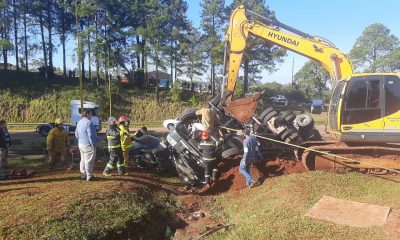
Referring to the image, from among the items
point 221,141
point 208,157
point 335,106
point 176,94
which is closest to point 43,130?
point 176,94

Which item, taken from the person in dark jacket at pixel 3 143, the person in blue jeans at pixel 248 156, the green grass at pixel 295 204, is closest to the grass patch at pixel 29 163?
the person in dark jacket at pixel 3 143

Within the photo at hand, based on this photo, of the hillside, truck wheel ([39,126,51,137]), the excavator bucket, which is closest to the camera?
the excavator bucket

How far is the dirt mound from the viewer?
425 inches

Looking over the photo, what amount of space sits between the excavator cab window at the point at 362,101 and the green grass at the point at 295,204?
5.40 feet

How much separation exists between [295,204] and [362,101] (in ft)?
14.1

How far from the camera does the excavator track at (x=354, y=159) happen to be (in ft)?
35.0

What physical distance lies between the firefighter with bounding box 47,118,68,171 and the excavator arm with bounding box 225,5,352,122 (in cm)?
544

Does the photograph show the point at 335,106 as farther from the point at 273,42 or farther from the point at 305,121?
the point at 273,42

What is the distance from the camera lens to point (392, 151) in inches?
425

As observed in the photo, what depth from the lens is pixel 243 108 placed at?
1275cm

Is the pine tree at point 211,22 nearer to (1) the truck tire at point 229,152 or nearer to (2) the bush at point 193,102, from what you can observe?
(2) the bush at point 193,102

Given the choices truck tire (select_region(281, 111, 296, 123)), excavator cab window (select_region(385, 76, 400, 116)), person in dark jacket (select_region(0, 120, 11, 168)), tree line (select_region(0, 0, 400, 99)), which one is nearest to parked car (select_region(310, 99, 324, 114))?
tree line (select_region(0, 0, 400, 99))

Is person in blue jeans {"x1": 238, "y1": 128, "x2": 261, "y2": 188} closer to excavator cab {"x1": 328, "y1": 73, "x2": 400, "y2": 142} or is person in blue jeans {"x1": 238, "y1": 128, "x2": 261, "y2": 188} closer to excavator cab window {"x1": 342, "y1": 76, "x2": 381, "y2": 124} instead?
excavator cab {"x1": 328, "y1": 73, "x2": 400, "y2": 142}

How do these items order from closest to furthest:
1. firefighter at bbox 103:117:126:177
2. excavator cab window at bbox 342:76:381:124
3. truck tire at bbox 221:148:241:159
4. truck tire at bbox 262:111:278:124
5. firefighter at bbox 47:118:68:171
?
excavator cab window at bbox 342:76:381:124, firefighter at bbox 103:117:126:177, truck tire at bbox 221:148:241:159, firefighter at bbox 47:118:68:171, truck tire at bbox 262:111:278:124
